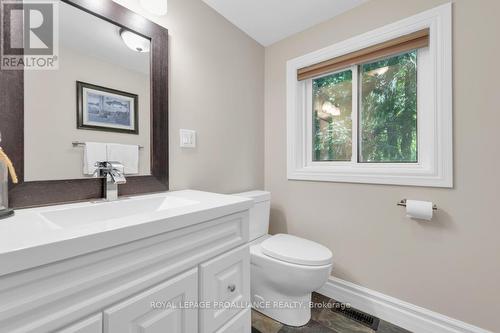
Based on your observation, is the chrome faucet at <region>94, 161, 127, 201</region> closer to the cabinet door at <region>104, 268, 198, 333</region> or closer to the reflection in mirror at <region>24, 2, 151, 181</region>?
the reflection in mirror at <region>24, 2, 151, 181</region>

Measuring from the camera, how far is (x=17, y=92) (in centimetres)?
83

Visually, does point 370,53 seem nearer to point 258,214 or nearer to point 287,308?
point 258,214

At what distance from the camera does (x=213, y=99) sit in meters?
1.56

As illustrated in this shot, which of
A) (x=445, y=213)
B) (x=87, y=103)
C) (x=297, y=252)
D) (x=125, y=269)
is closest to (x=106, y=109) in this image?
(x=87, y=103)

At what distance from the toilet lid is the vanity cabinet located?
37 cm

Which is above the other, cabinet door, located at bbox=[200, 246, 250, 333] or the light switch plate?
the light switch plate

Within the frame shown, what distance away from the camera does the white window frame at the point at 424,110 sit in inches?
48.1

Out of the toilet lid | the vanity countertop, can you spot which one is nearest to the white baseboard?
the toilet lid

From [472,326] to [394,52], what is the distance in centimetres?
161

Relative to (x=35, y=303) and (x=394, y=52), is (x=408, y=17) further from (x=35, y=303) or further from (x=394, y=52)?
(x=35, y=303)

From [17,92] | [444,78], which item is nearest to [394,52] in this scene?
[444,78]

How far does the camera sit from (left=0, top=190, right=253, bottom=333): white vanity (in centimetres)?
47

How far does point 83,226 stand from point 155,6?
1.15m

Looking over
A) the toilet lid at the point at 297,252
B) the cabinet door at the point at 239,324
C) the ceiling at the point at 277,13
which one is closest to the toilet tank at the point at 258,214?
the toilet lid at the point at 297,252
